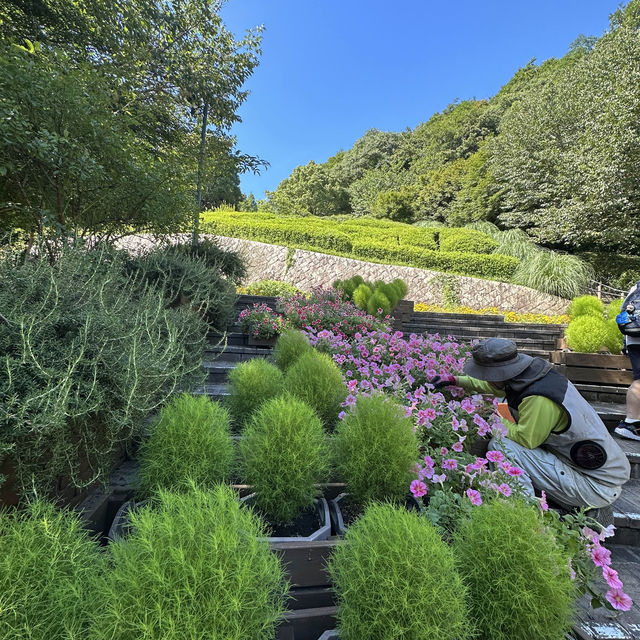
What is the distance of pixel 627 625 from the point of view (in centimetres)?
146

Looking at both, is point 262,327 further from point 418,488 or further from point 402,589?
point 402,589

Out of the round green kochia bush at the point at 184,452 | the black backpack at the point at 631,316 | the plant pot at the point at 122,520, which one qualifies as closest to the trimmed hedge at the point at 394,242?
the black backpack at the point at 631,316

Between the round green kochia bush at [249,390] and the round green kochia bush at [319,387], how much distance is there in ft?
0.40

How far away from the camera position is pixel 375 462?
5.19ft

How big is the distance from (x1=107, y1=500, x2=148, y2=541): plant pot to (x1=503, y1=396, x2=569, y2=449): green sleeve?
2.08 meters

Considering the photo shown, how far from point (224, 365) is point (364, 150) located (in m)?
36.8

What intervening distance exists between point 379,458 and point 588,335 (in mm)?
4406

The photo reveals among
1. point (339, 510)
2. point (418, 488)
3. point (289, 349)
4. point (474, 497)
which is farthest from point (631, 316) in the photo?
point (339, 510)

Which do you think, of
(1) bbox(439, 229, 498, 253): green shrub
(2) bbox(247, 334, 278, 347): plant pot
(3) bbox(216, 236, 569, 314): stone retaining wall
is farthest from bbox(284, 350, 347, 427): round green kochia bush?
(1) bbox(439, 229, 498, 253): green shrub

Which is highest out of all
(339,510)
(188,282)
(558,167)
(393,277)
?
(558,167)

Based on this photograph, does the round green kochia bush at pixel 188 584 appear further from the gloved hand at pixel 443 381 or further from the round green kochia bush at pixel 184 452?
the gloved hand at pixel 443 381

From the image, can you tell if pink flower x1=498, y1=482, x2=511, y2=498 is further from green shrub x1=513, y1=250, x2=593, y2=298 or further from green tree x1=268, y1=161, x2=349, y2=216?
green tree x1=268, y1=161, x2=349, y2=216

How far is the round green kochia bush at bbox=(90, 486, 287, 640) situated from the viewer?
71 cm

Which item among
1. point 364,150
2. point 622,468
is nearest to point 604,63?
point 622,468
